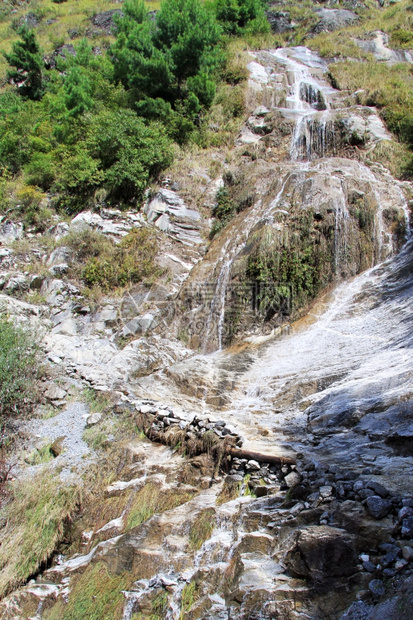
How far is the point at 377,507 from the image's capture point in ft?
10.2

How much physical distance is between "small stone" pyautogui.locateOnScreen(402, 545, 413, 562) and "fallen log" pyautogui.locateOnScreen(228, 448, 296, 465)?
1620 mm

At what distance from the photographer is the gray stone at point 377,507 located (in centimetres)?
307

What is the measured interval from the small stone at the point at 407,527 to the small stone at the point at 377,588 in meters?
0.40

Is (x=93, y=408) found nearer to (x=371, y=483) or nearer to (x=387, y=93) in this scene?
(x=371, y=483)

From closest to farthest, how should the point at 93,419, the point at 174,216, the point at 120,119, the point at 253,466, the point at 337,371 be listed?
1. the point at 253,466
2. the point at 93,419
3. the point at 337,371
4. the point at 174,216
5. the point at 120,119

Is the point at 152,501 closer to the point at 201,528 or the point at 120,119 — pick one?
the point at 201,528

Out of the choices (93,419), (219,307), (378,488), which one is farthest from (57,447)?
(219,307)

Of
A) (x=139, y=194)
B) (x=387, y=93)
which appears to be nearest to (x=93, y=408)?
(x=139, y=194)

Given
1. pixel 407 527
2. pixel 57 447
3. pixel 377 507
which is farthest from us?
pixel 57 447

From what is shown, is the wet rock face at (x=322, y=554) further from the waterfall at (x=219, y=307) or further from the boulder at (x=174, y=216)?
the boulder at (x=174, y=216)

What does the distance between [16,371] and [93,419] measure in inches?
66.1

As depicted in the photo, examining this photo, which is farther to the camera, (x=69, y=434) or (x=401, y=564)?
(x=69, y=434)

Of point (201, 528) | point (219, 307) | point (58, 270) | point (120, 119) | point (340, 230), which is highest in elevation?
point (120, 119)

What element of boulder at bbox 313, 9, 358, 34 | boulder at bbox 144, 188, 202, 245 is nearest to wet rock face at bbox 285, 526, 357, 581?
boulder at bbox 144, 188, 202, 245
